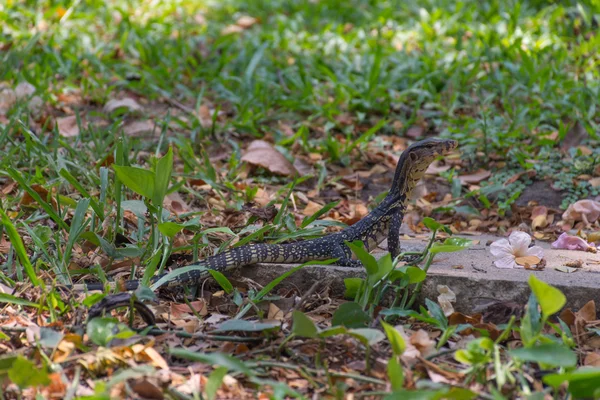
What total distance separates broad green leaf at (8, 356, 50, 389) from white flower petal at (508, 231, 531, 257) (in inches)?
102

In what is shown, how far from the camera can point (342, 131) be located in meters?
7.06

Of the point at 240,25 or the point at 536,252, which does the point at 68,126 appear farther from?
the point at 536,252

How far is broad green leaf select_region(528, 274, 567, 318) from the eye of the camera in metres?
2.90

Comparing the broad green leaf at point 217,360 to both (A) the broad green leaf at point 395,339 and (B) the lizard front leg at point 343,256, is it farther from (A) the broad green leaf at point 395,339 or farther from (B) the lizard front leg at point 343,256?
(B) the lizard front leg at point 343,256

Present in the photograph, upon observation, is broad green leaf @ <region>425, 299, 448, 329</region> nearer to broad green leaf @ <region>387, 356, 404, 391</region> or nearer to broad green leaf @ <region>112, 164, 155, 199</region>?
broad green leaf @ <region>387, 356, 404, 391</region>

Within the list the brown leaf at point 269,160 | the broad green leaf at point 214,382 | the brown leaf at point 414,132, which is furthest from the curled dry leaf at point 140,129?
the broad green leaf at point 214,382

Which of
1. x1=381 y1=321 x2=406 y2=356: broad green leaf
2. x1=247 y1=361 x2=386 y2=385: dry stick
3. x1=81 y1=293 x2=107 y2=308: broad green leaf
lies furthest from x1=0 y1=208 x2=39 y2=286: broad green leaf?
Answer: x1=381 y1=321 x2=406 y2=356: broad green leaf

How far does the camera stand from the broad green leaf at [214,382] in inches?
111

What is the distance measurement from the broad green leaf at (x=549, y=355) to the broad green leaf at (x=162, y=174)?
1867mm

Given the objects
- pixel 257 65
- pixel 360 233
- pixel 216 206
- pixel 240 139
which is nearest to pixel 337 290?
pixel 360 233

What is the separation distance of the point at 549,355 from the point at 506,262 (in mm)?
1344

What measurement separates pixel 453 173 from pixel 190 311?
3.17 meters

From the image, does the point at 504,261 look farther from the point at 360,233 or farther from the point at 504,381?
the point at 504,381

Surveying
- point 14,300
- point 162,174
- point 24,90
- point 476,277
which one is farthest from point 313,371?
point 24,90
